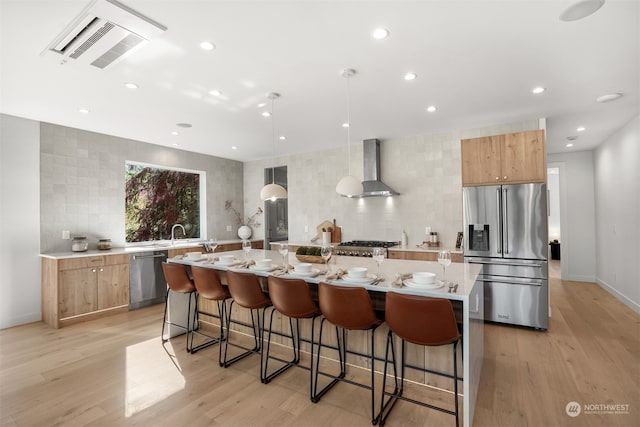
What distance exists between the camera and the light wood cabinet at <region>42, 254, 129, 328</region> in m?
3.89

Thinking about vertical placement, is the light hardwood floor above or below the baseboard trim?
below

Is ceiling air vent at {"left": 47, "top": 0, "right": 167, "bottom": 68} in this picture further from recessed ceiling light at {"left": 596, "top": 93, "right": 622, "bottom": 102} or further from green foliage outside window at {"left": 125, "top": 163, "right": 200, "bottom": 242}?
recessed ceiling light at {"left": 596, "top": 93, "right": 622, "bottom": 102}

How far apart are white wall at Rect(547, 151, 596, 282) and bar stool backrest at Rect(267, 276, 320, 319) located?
6294 millimetres

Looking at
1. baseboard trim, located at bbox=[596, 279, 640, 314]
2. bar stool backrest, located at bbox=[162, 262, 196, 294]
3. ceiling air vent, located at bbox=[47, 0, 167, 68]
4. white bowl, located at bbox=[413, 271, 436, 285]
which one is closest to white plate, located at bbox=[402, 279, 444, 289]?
white bowl, located at bbox=[413, 271, 436, 285]

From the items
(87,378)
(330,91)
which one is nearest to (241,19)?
(330,91)

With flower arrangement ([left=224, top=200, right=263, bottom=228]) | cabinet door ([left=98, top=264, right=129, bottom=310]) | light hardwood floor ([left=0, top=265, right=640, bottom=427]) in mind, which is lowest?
light hardwood floor ([left=0, top=265, right=640, bottom=427])

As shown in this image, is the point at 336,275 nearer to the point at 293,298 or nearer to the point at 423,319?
the point at 293,298

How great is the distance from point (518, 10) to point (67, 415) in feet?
13.2

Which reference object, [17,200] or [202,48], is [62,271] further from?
[202,48]

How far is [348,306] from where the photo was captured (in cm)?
207

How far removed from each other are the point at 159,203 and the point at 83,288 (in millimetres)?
2365

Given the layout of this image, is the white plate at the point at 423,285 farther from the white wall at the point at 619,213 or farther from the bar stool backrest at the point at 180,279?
the white wall at the point at 619,213

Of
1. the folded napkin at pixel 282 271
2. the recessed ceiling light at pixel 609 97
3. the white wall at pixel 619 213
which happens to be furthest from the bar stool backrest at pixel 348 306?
the white wall at pixel 619 213

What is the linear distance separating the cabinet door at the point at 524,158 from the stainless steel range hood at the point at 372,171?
1.67 meters
